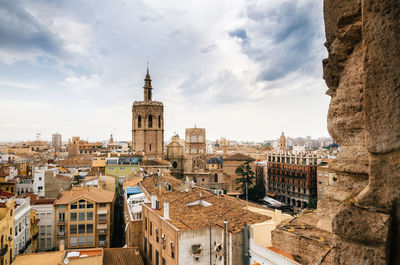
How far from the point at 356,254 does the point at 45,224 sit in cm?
3120

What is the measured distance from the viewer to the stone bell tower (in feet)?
194

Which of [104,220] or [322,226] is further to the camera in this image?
[104,220]

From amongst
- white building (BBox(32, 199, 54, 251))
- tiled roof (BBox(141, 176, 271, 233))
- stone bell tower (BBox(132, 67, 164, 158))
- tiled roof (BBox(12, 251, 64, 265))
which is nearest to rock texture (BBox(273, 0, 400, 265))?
tiled roof (BBox(141, 176, 271, 233))

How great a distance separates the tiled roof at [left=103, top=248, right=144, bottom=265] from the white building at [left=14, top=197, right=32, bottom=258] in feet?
25.5

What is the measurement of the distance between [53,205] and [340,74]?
98.9 ft

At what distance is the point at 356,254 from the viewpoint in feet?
6.29

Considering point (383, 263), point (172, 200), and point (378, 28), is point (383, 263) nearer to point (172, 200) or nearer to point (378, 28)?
point (378, 28)

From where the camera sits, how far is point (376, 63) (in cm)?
179

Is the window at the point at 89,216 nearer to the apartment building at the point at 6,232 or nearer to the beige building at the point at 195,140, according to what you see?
the apartment building at the point at 6,232

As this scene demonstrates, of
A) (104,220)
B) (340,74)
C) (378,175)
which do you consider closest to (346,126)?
(340,74)

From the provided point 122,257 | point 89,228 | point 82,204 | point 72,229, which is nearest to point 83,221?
point 89,228

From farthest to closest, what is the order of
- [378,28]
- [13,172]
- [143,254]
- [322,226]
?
[13,172] < [143,254] < [322,226] < [378,28]

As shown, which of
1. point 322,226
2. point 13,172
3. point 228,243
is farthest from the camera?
point 13,172

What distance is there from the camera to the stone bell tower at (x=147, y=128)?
59.1 metres
